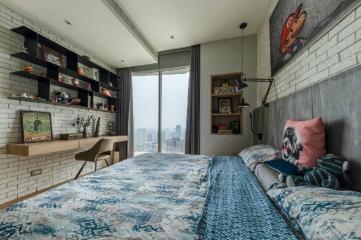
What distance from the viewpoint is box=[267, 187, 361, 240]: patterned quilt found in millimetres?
502

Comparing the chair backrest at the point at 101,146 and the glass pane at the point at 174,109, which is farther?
the glass pane at the point at 174,109

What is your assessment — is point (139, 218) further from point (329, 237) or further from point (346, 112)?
point (346, 112)

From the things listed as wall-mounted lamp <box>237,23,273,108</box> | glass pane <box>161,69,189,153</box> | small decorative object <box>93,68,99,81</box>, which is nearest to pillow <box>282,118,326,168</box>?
wall-mounted lamp <box>237,23,273,108</box>

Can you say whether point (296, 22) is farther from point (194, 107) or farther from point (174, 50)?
point (174, 50)

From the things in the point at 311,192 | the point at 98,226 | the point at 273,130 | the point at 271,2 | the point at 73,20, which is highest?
the point at 271,2

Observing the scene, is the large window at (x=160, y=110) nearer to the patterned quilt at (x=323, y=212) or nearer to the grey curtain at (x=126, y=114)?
the grey curtain at (x=126, y=114)

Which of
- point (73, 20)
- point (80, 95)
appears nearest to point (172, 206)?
point (73, 20)

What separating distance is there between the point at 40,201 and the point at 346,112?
1672 millimetres

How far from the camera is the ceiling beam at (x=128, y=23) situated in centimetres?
242

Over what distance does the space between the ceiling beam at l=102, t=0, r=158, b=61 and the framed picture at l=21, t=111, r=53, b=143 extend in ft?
5.89

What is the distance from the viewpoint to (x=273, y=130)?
224cm

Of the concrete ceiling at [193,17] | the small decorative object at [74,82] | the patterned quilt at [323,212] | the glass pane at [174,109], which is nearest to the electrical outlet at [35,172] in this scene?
the small decorative object at [74,82]

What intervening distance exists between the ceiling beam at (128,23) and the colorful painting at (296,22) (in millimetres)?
2062

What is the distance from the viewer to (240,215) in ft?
2.64
